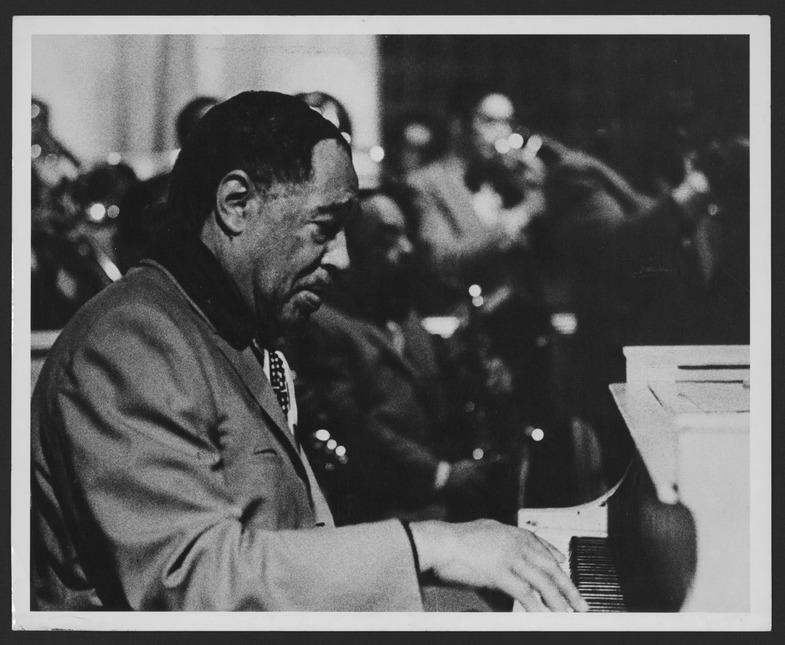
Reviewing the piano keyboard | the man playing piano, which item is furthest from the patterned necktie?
the piano keyboard

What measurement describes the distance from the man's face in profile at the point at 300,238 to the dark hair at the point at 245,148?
4cm

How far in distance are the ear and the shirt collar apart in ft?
0.32

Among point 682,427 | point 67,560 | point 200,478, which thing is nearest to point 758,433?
point 682,427

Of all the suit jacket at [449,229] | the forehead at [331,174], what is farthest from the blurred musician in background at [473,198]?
the forehead at [331,174]

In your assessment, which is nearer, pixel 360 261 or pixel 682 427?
pixel 682 427

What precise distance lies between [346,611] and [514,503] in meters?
0.57

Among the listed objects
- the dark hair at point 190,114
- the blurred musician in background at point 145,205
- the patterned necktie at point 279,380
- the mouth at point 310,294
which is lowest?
the patterned necktie at point 279,380

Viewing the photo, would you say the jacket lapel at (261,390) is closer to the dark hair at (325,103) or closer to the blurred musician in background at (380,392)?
the blurred musician in background at (380,392)

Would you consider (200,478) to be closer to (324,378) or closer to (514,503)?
(324,378)

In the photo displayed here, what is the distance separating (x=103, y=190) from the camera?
102 inches

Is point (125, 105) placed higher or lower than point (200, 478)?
higher

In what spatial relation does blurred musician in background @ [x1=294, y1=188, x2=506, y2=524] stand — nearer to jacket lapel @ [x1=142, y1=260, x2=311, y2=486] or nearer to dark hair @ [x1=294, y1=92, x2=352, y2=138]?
jacket lapel @ [x1=142, y1=260, x2=311, y2=486]

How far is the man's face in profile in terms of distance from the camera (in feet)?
8.25

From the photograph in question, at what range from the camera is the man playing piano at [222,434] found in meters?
2.39
